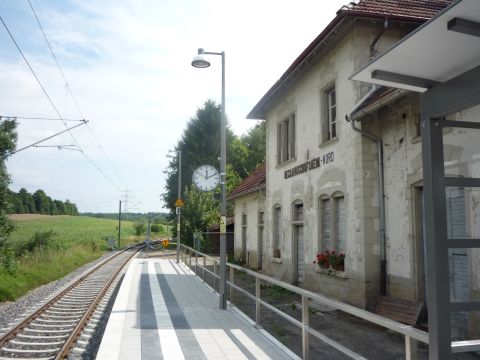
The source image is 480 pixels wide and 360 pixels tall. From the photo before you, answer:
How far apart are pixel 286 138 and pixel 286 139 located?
1.3 inches

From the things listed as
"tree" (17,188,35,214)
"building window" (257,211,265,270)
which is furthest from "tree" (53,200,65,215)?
"building window" (257,211,265,270)

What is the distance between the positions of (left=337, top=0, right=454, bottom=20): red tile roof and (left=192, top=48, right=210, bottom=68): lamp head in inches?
118

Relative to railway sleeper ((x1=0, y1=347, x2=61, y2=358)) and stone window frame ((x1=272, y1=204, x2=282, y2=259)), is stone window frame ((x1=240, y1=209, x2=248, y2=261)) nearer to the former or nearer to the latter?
stone window frame ((x1=272, y1=204, x2=282, y2=259))

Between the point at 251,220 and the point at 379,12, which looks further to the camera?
the point at 251,220

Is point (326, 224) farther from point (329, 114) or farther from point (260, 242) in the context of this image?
point (260, 242)

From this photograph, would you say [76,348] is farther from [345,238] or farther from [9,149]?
[9,149]

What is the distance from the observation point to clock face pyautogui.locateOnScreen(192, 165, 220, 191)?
36.4 ft

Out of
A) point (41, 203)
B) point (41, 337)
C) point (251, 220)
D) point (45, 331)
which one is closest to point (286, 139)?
point (251, 220)

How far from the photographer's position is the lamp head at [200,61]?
395 inches

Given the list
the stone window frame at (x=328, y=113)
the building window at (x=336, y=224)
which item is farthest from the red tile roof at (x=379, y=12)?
the building window at (x=336, y=224)

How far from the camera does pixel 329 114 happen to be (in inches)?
470

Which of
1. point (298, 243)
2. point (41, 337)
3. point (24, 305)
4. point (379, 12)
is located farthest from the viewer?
point (298, 243)

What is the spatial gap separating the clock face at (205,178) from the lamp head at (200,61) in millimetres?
2498

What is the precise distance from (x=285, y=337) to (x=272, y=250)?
8358 millimetres
